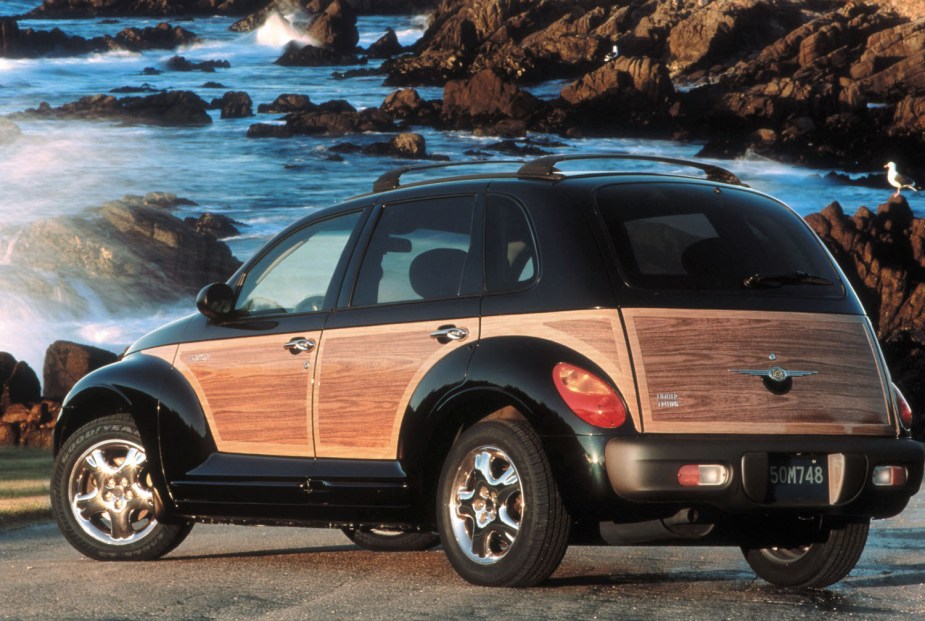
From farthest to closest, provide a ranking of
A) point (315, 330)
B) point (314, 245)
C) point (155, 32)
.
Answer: point (155, 32), point (314, 245), point (315, 330)

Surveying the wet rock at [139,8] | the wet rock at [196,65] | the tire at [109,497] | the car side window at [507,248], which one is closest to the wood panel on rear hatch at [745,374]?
the car side window at [507,248]

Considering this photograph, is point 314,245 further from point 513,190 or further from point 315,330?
point 513,190

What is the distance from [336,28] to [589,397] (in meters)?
111

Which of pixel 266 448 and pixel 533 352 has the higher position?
pixel 533 352

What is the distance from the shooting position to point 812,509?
252 inches

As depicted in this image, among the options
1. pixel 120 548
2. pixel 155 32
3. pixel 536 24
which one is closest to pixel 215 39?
pixel 155 32

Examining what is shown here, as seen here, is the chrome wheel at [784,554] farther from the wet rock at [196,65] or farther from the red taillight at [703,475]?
the wet rock at [196,65]

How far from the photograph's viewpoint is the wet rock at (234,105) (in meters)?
93.4

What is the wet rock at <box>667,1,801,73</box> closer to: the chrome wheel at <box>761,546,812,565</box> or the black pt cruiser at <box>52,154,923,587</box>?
the black pt cruiser at <box>52,154,923,587</box>

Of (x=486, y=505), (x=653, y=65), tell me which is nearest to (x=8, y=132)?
(x=653, y=65)

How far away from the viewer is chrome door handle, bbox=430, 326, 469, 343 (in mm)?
6828

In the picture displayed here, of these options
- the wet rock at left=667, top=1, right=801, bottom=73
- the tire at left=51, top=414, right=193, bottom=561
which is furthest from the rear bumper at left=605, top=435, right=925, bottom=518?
the wet rock at left=667, top=1, right=801, bottom=73

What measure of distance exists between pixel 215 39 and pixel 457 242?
106825 mm

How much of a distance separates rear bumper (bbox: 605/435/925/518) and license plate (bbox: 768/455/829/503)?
1 cm
